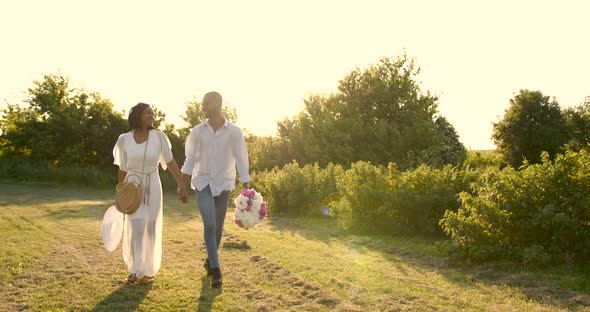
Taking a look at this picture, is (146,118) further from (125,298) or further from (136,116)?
(125,298)

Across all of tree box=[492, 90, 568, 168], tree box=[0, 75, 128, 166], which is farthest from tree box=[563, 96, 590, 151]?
tree box=[0, 75, 128, 166]

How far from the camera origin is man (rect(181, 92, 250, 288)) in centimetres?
677

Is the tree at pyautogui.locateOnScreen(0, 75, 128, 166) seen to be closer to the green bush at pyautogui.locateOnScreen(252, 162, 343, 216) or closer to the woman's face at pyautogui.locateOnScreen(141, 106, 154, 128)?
the green bush at pyautogui.locateOnScreen(252, 162, 343, 216)

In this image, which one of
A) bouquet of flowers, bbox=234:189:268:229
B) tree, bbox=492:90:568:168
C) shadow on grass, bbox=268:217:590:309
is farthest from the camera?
tree, bbox=492:90:568:168

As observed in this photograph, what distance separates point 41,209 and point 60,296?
479 inches

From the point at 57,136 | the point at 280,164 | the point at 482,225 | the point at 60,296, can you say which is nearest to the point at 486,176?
the point at 482,225

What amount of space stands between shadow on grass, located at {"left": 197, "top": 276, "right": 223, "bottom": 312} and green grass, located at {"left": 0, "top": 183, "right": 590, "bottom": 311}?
1 cm

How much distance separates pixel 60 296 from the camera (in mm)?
6246

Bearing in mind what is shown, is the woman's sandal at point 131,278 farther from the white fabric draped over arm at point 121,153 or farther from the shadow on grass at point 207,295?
the white fabric draped over arm at point 121,153

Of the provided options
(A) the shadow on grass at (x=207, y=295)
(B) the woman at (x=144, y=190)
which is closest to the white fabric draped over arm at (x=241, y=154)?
(B) the woman at (x=144, y=190)

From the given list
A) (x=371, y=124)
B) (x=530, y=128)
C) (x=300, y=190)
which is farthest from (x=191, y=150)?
(x=530, y=128)

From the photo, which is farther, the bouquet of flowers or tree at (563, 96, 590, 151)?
tree at (563, 96, 590, 151)

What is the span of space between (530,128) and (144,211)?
51.2 meters

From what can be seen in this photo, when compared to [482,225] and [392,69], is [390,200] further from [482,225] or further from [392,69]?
[392,69]
